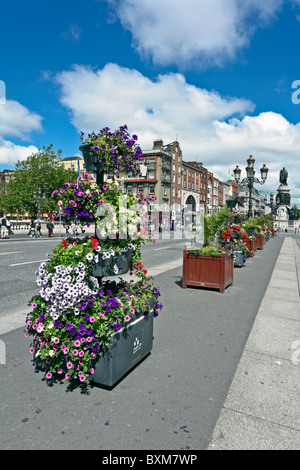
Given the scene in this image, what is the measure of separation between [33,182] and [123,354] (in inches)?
2245

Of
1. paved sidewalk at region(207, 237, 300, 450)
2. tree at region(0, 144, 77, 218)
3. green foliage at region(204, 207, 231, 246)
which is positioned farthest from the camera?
tree at region(0, 144, 77, 218)

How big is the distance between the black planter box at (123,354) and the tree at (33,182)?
5027 cm

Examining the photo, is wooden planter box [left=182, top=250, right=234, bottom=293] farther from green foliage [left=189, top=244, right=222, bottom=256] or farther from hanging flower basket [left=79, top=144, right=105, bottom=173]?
hanging flower basket [left=79, top=144, right=105, bottom=173]

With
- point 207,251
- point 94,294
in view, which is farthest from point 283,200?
point 94,294

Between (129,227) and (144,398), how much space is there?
179 centimetres

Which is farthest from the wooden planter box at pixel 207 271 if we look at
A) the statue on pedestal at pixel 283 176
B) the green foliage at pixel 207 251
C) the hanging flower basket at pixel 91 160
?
the statue on pedestal at pixel 283 176

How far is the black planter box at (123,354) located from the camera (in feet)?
10.0

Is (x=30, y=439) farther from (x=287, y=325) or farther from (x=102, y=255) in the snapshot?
(x=287, y=325)

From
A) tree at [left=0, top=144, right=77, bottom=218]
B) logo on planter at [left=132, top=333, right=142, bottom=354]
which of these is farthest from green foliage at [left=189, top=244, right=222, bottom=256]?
tree at [left=0, top=144, right=77, bottom=218]

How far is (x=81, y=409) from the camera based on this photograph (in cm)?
280

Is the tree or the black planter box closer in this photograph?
the black planter box

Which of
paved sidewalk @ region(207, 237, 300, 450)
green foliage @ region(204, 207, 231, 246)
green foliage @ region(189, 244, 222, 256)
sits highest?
green foliage @ region(204, 207, 231, 246)

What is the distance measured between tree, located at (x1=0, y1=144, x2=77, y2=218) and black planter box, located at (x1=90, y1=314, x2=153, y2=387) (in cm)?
5027

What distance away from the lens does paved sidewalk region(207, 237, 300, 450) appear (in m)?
2.46
